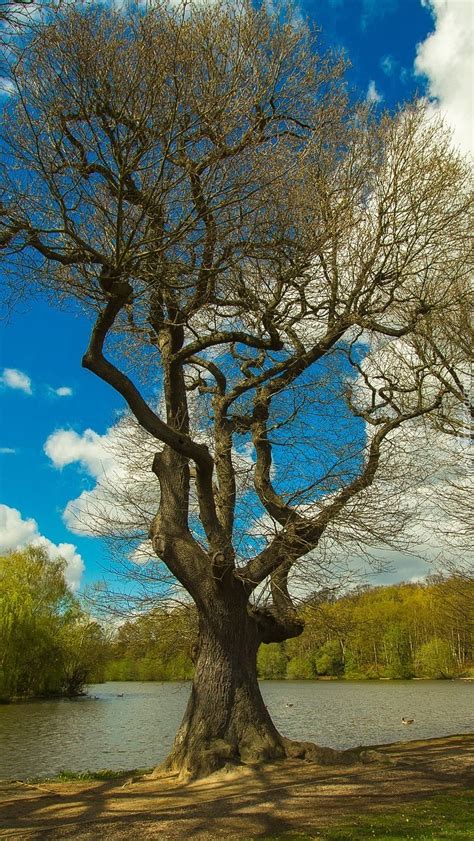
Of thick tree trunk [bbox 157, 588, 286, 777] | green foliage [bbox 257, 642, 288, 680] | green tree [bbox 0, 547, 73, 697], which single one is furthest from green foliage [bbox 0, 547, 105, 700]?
thick tree trunk [bbox 157, 588, 286, 777]

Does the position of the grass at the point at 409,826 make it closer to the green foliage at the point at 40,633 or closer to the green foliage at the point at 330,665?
the green foliage at the point at 40,633

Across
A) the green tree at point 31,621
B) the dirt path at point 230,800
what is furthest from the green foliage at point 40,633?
the dirt path at point 230,800

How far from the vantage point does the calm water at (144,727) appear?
55.4 ft

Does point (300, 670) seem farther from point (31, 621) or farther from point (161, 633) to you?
point (161, 633)

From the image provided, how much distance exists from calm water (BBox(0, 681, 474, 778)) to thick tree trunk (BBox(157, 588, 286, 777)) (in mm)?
3356

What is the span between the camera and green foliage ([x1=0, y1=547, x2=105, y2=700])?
36938 mm

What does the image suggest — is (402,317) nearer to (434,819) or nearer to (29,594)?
(434,819)

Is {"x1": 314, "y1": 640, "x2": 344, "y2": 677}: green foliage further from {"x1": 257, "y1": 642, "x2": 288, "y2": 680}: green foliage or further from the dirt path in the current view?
the dirt path

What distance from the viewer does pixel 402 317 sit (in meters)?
11.2

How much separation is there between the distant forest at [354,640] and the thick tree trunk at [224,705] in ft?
4.28

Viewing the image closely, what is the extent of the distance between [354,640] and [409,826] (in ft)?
22.8

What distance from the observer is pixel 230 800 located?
7.62 meters

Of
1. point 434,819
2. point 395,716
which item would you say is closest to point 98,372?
point 434,819

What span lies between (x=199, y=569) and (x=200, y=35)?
7171mm
